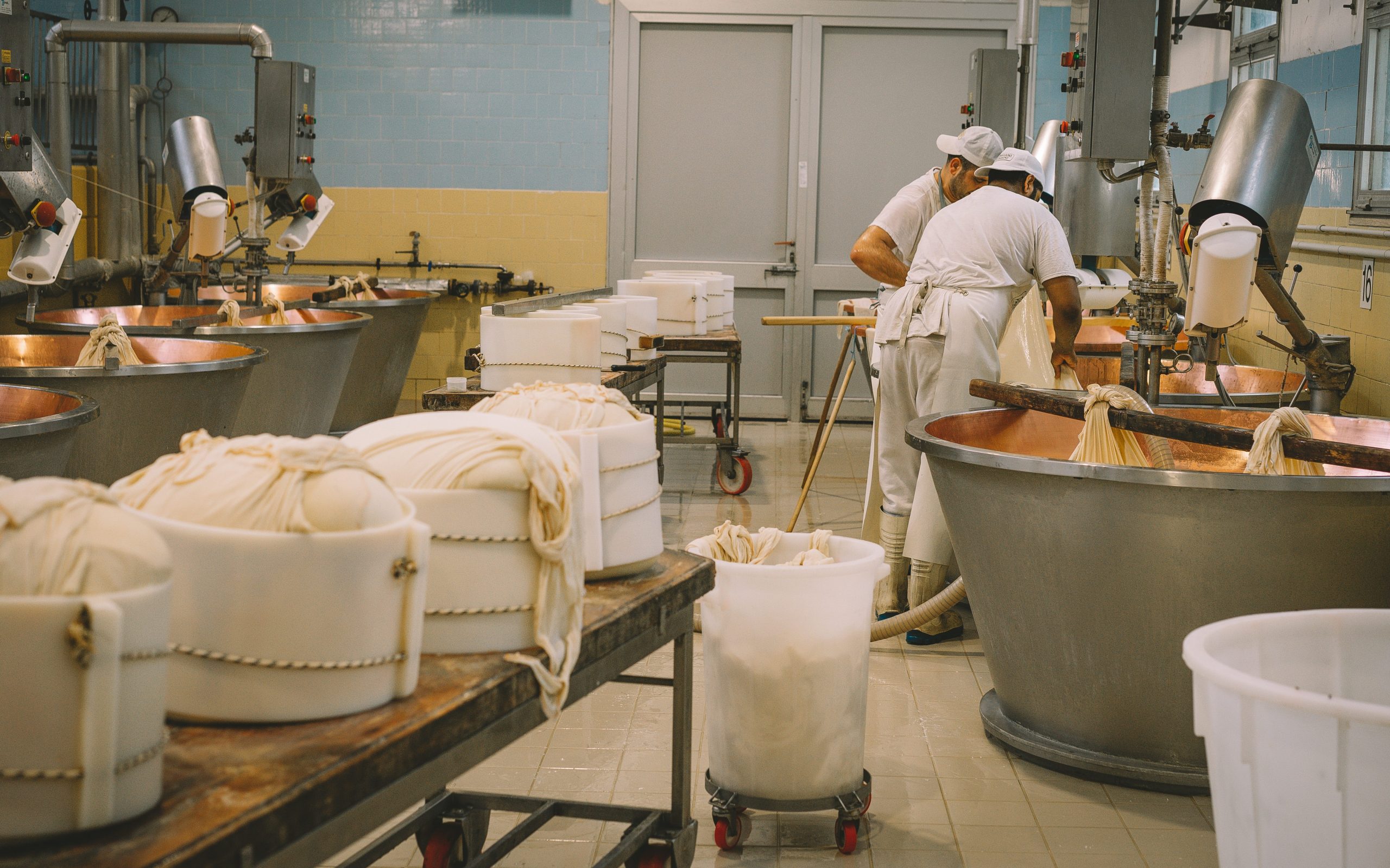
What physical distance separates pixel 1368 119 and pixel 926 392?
2221mm

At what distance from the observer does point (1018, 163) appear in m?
4.20

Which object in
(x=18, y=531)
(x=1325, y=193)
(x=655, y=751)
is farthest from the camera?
(x=1325, y=193)

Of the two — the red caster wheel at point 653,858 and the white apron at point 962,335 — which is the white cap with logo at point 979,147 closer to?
the white apron at point 962,335

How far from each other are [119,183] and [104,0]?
1106 millimetres

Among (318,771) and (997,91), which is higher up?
(997,91)

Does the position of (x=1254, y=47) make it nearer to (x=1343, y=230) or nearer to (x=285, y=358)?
(x=1343, y=230)

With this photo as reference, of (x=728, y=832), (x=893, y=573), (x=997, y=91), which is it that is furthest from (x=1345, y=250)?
(x=728, y=832)

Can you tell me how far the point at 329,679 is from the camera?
1194mm

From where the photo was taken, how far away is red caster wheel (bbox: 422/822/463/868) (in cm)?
223

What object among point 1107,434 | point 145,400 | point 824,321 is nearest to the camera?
point 1107,434

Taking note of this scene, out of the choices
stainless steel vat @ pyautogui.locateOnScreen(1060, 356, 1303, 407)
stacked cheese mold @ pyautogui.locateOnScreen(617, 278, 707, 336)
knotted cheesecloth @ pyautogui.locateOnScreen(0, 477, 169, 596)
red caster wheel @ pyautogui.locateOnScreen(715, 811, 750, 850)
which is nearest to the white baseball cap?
stainless steel vat @ pyautogui.locateOnScreen(1060, 356, 1303, 407)

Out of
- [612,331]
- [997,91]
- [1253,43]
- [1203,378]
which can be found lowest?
[1203,378]

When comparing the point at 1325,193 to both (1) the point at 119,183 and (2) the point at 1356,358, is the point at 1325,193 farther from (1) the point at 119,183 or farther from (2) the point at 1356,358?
(1) the point at 119,183

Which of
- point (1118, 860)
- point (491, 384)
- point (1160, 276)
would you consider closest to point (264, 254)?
point (491, 384)
